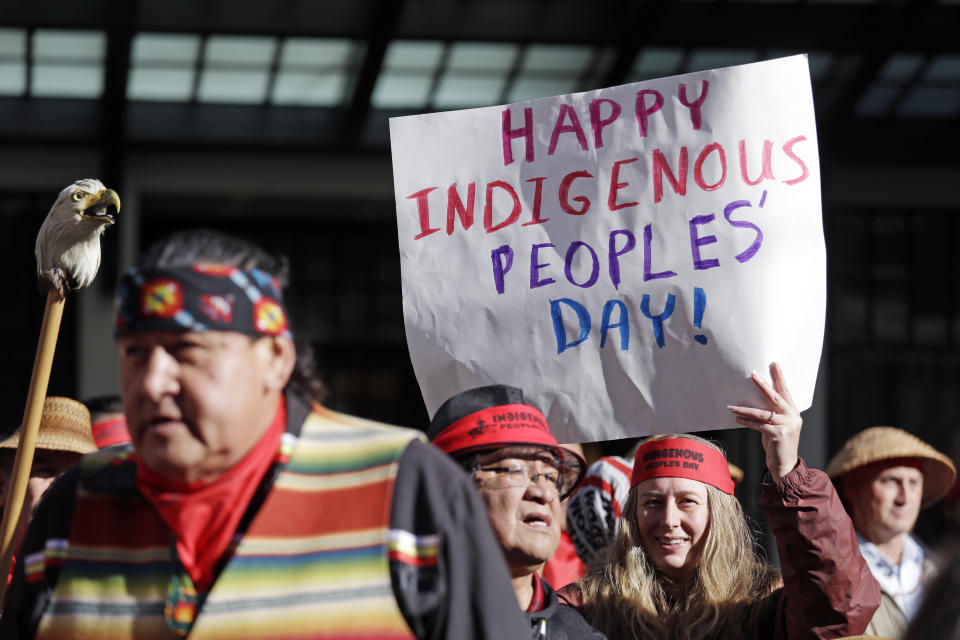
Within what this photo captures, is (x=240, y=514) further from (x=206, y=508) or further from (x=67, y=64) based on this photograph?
(x=67, y=64)

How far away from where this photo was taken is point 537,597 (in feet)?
8.63

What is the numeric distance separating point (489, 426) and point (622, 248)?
716mm

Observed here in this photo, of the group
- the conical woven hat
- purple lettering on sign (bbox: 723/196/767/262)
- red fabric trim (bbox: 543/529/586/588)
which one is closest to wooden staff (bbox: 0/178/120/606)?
purple lettering on sign (bbox: 723/196/767/262)

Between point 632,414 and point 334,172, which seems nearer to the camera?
point 632,414

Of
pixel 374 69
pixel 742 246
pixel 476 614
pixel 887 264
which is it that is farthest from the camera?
pixel 887 264

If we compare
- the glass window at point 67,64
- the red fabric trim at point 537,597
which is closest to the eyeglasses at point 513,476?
the red fabric trim at point 537,597

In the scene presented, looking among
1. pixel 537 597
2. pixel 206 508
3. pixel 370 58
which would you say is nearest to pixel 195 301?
pixel 206 508

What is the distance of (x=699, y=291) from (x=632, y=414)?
1.00 feet

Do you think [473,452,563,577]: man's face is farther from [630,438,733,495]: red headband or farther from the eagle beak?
the eagle beak

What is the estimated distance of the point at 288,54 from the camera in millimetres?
9945

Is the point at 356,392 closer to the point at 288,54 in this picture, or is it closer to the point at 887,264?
the point at 288,54

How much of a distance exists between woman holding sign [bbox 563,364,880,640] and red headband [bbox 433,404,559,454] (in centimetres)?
46

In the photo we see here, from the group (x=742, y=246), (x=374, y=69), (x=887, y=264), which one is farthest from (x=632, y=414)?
(x=887, y=264)

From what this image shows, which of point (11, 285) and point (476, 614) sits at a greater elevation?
point (11, 285)
